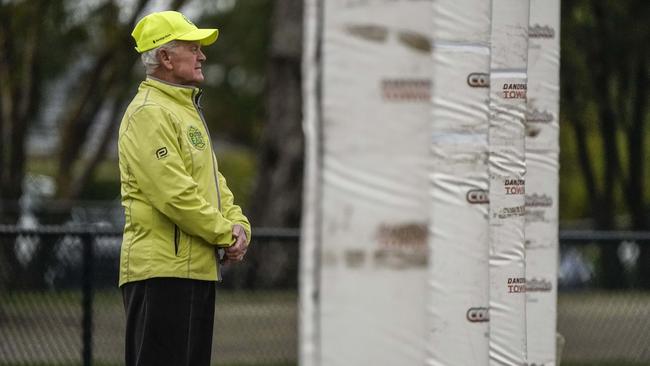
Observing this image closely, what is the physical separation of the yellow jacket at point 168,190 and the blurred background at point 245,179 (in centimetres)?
350

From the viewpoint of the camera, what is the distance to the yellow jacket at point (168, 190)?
237 inches

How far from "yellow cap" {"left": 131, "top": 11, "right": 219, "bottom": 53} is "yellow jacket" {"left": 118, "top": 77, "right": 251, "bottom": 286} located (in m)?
0.17

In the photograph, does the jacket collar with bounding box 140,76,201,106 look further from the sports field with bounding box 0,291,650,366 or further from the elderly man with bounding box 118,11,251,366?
the sports field with bounding box 0,291,650,366

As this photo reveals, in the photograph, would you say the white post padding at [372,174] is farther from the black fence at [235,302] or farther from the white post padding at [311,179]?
the black fence at [235,302]

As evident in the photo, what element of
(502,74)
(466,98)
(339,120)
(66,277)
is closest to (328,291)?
(339,120)

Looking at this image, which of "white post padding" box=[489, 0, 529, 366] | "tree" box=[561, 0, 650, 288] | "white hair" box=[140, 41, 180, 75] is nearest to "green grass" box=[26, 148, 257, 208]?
"tree" box=[561, 0, 650, 288]

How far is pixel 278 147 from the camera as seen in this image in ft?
69.3

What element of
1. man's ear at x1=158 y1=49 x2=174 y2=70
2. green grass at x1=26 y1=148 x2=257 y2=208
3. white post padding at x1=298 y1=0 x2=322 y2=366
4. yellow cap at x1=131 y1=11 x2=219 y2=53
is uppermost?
yellow cap at x1=131 y1=11 x2=219 y2=53

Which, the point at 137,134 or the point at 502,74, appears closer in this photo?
the point at 502,74

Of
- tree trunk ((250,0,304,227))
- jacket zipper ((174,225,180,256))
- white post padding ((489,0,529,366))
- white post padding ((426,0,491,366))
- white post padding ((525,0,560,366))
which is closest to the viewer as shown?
white post padding ((426,0,491,366))

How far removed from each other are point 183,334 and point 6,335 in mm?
3830

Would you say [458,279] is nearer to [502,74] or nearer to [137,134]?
[502,74]

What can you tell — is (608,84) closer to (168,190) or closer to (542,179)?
(542,179)

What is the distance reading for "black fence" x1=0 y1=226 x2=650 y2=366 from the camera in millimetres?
9719
